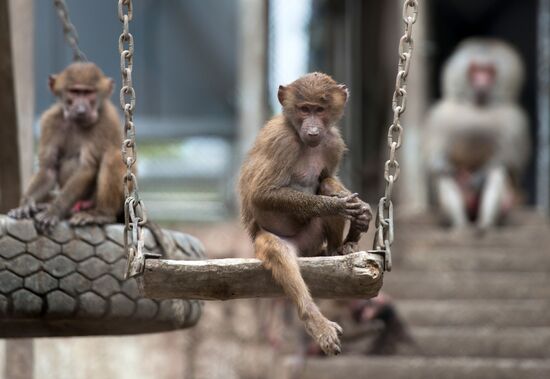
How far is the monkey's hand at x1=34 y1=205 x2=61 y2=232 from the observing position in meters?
5.79

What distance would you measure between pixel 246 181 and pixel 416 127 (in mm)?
8100

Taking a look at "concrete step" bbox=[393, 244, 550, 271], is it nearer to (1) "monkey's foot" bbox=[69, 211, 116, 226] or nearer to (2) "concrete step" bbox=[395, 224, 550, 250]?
(2) "concrete step" bbox=[395, 224, 550, 250]

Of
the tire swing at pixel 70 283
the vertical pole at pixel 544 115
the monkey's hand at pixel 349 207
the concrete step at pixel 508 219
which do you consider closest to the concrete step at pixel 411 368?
the concrete step at pixel 508 219

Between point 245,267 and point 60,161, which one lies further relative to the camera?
point 60,161

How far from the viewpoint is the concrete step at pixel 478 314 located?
32.9 ft

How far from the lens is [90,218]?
6141 millimetres

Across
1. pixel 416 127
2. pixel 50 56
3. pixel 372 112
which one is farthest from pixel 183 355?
pixel 372 112

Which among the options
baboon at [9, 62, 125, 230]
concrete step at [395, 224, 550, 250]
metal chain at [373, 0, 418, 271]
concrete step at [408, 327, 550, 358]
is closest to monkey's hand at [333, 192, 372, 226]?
metal chain at [373, 0, 418, 271]

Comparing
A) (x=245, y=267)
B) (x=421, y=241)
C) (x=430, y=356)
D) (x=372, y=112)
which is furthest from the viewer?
(x=372, y=112)

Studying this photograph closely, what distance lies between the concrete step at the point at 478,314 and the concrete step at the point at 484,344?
387 millimetres

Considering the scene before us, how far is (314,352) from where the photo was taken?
31.4 ft

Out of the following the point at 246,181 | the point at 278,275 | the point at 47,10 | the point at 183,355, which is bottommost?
the point at 183,355

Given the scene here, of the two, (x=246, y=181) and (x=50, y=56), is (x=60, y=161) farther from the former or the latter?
(x=50, y=56)

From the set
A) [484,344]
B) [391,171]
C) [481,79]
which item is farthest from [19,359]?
[481,79]
